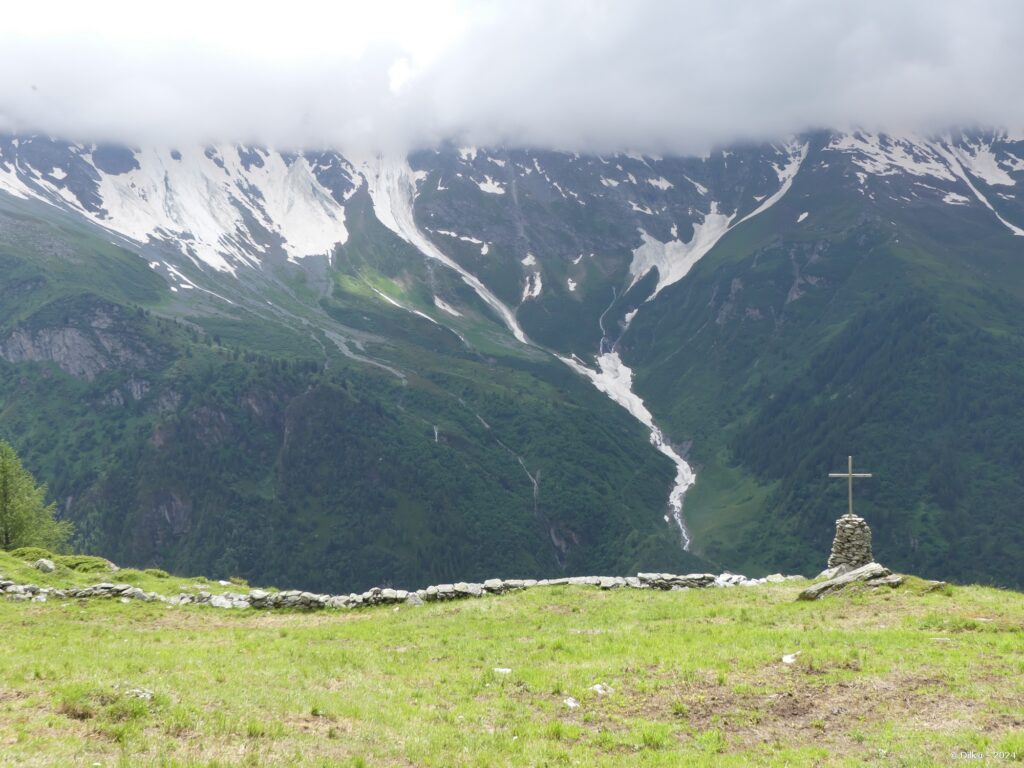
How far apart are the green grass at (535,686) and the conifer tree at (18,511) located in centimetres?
4265

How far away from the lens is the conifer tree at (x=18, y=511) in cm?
7431

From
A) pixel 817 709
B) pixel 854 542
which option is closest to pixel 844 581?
pixel 854 542

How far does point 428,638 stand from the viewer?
1318 inches

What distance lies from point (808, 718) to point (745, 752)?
337 centimetres

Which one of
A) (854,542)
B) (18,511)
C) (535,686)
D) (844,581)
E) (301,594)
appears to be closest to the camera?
(535,686)

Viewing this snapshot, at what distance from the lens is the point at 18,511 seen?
7662cm

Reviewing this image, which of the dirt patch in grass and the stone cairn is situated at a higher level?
the stone cairn

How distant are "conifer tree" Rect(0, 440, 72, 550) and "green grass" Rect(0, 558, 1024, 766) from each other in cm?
4265

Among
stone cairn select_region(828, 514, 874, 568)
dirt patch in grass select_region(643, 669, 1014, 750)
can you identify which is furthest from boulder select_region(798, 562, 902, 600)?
dirt patch in grass select_region(643, 669, 1014, 750)

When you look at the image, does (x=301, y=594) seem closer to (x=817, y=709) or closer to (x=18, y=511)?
(x=817, y=709)

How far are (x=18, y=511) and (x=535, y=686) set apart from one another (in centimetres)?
7087

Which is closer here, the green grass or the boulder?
the green grass

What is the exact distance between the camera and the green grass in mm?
19278

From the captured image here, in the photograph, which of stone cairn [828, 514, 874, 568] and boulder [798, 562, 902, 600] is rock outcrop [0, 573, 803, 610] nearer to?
stone cairn [828, 514, 874, 568]
